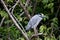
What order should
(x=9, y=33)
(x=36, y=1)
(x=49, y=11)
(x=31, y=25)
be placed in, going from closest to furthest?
(x=9, y=33), (x=31, y=25), (x=36, y=1), (x=49, y=11)

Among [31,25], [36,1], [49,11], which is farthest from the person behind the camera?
[49,11]

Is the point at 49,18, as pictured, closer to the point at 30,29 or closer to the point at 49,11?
the point at 49,11

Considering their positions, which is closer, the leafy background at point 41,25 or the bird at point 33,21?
the leafy background at point 41,25

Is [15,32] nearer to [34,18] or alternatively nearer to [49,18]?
[34,18]

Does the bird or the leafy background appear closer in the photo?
the leafy background

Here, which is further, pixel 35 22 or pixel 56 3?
pixel 56 3

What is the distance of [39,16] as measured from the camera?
13.8 ft

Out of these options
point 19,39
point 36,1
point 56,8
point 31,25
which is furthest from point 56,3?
point 19,39

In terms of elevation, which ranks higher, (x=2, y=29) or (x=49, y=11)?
(x=49, y=11)

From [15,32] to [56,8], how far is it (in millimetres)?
1301

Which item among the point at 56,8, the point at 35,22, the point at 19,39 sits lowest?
the point at 19,39

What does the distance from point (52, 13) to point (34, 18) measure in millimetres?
654

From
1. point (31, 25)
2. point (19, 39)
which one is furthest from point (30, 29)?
point (19, 39)

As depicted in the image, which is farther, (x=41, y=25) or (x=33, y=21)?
(x=41, y=25)
